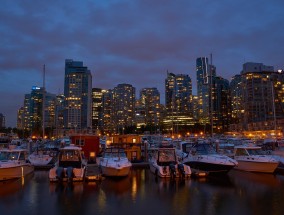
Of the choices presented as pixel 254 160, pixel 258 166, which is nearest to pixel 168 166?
pixel 254 160

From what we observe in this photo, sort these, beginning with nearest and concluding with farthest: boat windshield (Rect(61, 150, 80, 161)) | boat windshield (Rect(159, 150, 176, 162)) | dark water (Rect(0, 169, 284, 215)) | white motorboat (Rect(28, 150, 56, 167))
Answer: dark water (Rect(0, 169, 284, 215)) < boat windshield (Rect(61, 150, 80, 161)) < boat windshield (Rect(159, 150, 176, 162)) < white motorboat (Rect(28, 150, 56, 167))

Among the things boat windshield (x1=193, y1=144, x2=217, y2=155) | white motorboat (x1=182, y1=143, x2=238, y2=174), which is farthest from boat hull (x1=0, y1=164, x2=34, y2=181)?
boat windshield (x1=193, y1=144, x2=217, y2=155)

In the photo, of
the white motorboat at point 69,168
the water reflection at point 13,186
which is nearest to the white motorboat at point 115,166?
the white motorboat at point 69,168

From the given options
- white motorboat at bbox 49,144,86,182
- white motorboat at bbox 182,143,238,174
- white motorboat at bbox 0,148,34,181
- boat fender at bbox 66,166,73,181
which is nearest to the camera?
boat fender at bbox 66,166,73,181

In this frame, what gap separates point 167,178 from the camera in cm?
2444

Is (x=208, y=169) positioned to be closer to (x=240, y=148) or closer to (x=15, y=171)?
(x=240, y=148)

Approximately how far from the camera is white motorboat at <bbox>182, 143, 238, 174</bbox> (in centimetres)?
2530

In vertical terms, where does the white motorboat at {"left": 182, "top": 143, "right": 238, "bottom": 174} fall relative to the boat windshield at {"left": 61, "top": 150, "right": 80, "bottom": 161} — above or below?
below

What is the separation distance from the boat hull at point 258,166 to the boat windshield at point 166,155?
277 inches

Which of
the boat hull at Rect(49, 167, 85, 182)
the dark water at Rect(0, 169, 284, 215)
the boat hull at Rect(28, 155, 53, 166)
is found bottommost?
the dark water at Rect(0, 169, 284, 215)

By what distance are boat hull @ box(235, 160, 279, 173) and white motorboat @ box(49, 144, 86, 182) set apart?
49.1 ft

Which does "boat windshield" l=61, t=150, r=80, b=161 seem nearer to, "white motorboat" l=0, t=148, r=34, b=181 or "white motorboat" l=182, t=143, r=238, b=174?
"white motorboat" l=0, t=148, r=34, b=181

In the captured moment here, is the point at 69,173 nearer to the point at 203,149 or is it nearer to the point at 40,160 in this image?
the point at 40,160

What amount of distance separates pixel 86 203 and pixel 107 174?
816cm
